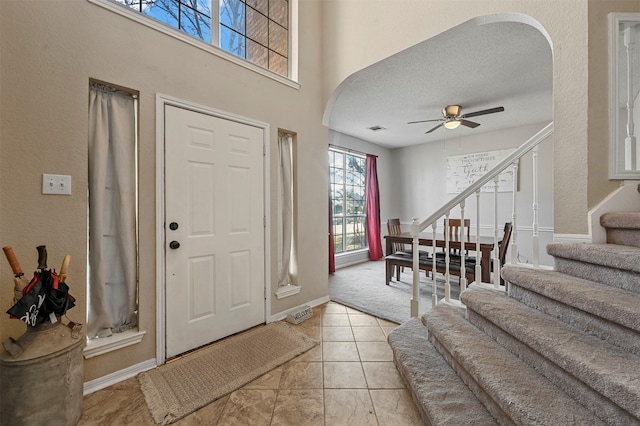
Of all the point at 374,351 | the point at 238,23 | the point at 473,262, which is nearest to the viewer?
the point at 374,351

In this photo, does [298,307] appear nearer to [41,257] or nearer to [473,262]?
[41,257]

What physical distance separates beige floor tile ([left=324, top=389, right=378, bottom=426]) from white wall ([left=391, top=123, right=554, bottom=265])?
426 cm

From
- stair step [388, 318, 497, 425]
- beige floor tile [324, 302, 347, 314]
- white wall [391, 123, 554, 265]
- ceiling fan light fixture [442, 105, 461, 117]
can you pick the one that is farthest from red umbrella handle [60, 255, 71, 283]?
white wall [391, 123, 554, 265]

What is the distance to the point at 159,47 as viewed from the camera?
186 cm

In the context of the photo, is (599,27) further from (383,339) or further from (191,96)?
(191,96)

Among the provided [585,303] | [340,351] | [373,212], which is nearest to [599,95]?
[585,303]

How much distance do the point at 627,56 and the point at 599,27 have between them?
25 cm

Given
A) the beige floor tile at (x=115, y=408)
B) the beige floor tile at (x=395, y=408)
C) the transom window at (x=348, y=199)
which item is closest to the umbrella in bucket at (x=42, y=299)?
the beige floor tile at (x=115, y=408)

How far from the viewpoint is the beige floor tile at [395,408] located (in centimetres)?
136

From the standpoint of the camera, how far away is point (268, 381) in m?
1.69

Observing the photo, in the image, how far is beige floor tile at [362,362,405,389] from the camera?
1638 millimetres

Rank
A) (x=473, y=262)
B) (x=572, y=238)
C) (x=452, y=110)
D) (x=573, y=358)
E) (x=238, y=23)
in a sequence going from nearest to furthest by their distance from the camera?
(x=573, y=358)
(x=572, y=238)
(x=238, y=23)
(x=473, y=262)
(x=452, y=110)

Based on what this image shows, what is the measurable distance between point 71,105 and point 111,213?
0.68 m

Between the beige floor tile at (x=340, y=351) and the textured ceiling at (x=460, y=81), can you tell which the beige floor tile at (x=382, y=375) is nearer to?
the beige floor tile at (x=340, y=351)
